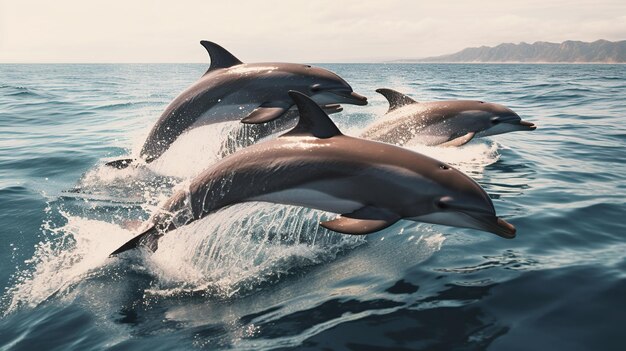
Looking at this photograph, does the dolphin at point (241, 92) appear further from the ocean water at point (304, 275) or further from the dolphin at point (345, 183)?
the dolphin at point (345, 183)

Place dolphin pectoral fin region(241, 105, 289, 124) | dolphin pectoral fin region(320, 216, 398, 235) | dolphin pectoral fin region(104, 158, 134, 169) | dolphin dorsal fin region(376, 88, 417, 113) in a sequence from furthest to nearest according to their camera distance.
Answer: dolphin dorsal fin region(376, 88, 417, 113) < dolphin pectoral fin region(104, 158, 134, 169) < dolphin pectoral fin region(241, 105, 289, 124) < dolphin pectoral fin region(320, 216, 398, 235)

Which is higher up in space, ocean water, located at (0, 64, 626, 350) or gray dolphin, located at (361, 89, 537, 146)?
gray dolphin, located at (361, 89, 537, 146)

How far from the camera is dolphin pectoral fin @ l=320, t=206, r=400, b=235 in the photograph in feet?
14.3

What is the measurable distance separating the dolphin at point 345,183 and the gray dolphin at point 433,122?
537 centimetres

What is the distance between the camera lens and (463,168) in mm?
10156

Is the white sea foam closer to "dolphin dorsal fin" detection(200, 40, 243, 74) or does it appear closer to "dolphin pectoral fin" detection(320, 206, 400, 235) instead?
"dolphin pectoral fin" detection(320, 206, 400, 235)

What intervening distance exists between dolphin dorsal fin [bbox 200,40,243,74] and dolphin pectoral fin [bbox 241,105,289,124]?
1.17 m

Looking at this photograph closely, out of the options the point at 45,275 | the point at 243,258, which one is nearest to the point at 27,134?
the point at 45,275

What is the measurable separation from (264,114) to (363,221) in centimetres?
342

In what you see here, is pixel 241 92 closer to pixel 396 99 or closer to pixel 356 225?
pixel 396 99

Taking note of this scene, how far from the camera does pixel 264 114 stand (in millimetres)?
7438

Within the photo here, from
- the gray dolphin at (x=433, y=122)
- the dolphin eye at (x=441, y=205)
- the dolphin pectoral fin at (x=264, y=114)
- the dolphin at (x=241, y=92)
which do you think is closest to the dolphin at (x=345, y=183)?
the dolphin eye at (x=441, y=205)

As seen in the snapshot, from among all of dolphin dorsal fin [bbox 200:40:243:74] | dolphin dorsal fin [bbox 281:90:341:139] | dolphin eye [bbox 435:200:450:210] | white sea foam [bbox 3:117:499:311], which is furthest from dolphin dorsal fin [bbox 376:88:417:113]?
dolphin eye [bbox 435:200:450:210]

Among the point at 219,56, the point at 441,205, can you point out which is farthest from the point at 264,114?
the point at 441,205
